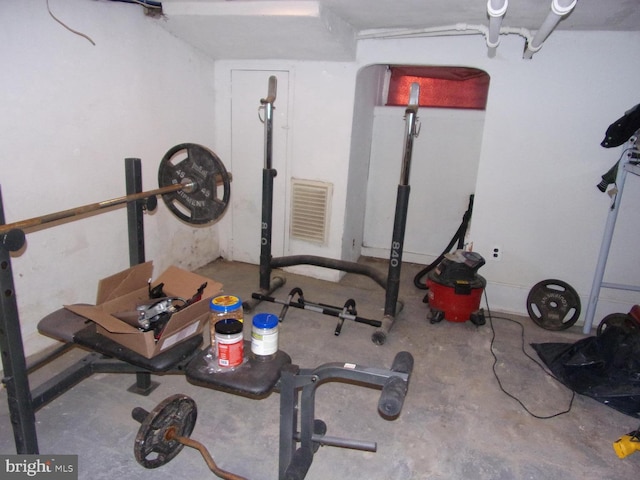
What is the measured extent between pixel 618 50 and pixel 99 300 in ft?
10.6

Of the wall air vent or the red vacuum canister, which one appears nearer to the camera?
the red vacuum canister

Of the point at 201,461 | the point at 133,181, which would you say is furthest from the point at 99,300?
the point at 201,461

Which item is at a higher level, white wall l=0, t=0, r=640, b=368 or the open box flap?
white wall l=0, t=0, r=640, b=368

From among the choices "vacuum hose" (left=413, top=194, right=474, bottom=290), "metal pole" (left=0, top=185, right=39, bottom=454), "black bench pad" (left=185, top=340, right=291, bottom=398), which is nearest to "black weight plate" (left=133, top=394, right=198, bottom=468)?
"black bench pad" (left=185, top=340, right=291, bottom=398)

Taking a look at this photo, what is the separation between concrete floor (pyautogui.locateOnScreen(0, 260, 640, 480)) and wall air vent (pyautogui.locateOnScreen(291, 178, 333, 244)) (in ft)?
3.71

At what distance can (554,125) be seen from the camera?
2.87 metres

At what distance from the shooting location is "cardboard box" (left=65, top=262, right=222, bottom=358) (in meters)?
1.54

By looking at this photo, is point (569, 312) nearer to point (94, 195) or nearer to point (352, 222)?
point (352, 222)

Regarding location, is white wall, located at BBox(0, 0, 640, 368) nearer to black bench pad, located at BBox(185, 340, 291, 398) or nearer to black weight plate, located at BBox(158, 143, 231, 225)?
black weight plate, located at BBox(158, 143, 231, 225)

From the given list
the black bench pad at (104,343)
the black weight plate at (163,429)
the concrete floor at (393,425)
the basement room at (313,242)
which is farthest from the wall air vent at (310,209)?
the black weight plate at (163,429)

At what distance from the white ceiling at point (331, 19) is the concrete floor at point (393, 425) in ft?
6.44

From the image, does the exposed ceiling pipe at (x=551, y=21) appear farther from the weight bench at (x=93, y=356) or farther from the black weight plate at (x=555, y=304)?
the weight bench at (x=93, y=356)

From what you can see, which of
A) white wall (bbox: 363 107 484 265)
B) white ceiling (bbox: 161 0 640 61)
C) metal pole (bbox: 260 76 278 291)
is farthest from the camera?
white wall (bbox: 363 107 484 265)

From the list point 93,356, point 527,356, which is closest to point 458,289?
point 527,356
